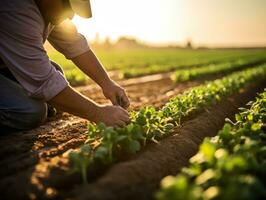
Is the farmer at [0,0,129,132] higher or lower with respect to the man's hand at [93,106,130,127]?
higher

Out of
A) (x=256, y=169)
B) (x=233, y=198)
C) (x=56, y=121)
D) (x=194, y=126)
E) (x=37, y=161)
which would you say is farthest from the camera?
(x=56, y=121)

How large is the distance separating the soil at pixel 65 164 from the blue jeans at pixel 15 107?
0.52ft

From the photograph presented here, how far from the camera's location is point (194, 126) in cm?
504

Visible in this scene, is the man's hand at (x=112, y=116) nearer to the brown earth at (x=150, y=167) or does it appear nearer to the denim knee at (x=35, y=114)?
the brown earth at (x=150, y=167)

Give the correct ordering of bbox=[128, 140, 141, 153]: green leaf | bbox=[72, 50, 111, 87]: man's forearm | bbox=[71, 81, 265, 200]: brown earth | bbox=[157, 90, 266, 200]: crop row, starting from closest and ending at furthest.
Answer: bbox=[157, 90, 266, 200]: crop row
bbox=[71, 81, 265, 200]: brown earth
bbox=[128, 140, 141, 153]: green leaf
bbox=[72, 50, 111, 87]: man's forearm

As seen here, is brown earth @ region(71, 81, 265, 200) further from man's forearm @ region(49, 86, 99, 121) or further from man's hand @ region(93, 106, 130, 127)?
man's forearm @ region(49, 86, 99, 121)

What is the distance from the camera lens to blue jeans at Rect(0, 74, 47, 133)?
4.45 meters

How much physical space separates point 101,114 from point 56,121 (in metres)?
1.93

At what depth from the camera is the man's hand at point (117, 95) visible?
14.7 ft

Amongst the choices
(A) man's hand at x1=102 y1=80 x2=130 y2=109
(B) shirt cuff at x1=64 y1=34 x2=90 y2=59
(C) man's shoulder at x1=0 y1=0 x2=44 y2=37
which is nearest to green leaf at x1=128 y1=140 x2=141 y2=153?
(A) man's hand at x1=102 y1=80 x2=130 y2=109

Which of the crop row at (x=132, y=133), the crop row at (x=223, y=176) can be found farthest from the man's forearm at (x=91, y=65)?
the crop row at (x=223, y=176)

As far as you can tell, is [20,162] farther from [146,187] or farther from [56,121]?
[56,121]

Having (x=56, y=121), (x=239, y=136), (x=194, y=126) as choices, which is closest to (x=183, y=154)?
(x=239, y=136)

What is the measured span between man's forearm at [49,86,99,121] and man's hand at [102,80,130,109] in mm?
646
